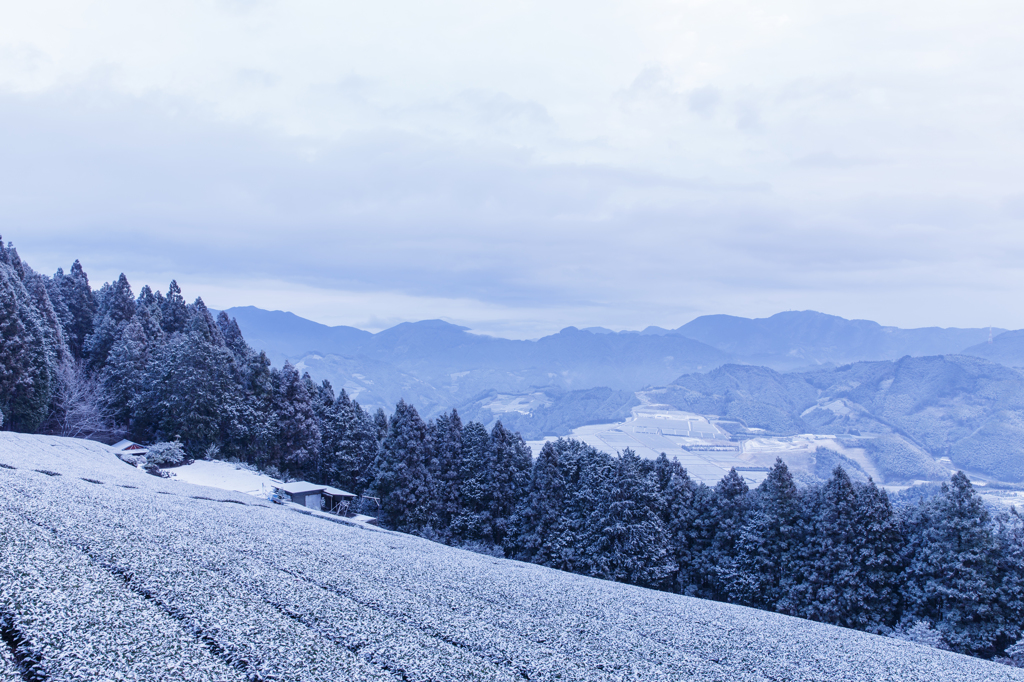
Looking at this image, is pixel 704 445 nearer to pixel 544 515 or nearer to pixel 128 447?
pixel 544 515

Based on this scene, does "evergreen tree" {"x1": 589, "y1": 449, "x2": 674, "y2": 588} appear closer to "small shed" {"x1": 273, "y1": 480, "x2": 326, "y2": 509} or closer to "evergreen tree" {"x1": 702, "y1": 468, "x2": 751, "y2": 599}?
Result: "evergreen tree" {"x1": 702, "y1": 468, "x2": 751, "y2": 599}

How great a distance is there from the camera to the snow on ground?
34.5m

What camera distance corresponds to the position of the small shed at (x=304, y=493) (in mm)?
34938

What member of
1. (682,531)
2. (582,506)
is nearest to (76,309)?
(582,506)

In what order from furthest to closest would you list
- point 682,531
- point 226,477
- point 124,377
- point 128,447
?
point 124,377
point 128,447
point 226,477
point 682,531

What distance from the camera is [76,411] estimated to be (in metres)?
41.6

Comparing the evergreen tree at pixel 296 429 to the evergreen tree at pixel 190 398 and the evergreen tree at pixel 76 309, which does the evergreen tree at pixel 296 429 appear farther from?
the evergreen tree at pixel 76 309

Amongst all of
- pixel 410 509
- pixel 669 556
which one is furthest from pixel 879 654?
pixel 410 509

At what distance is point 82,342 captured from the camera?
57875 mm

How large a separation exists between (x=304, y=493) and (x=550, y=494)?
16651 mm

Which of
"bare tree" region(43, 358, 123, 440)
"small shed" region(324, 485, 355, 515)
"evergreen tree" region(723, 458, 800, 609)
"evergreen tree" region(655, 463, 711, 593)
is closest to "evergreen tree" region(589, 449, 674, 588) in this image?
"evergreen tree" region(655, 463, 711, 593)

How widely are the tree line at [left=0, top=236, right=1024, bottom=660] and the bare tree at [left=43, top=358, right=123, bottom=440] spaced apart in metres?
0.16

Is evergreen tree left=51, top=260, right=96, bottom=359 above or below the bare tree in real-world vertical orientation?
above

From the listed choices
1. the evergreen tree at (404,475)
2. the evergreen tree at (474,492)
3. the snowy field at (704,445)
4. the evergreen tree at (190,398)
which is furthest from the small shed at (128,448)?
the snowy field at (704,445)
